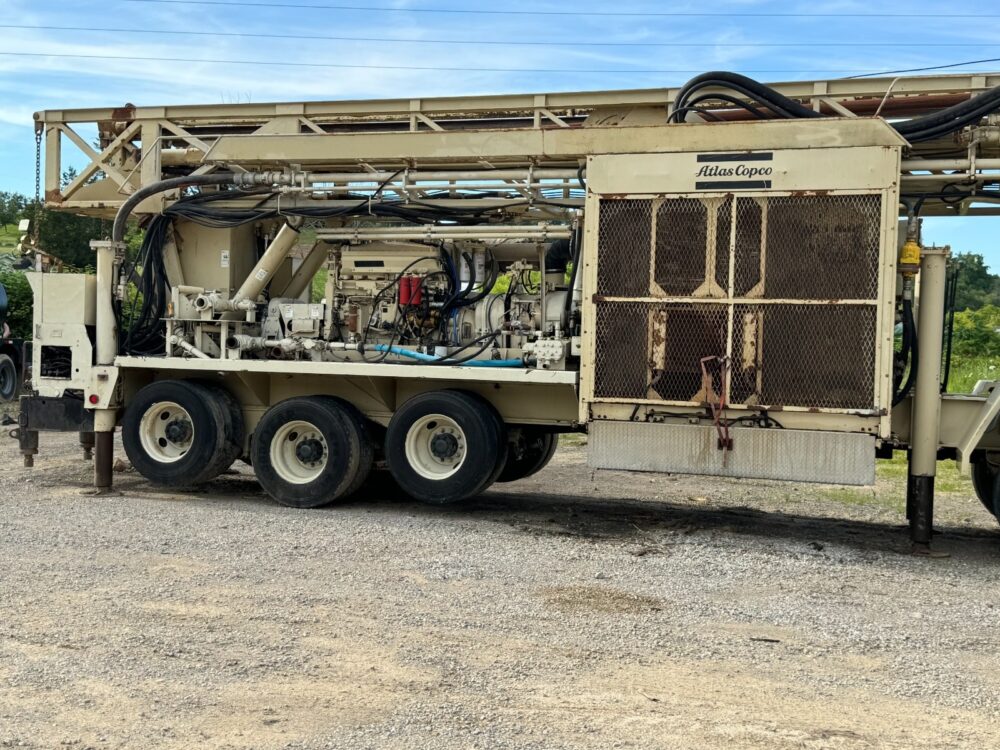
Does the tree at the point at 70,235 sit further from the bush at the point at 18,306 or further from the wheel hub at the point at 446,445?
the wheel hub at the point at 446,445

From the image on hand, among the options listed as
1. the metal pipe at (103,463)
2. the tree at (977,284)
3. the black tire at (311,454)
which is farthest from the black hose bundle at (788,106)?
the tree at (977,284)

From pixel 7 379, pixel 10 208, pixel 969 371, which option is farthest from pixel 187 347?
pixel 10 208

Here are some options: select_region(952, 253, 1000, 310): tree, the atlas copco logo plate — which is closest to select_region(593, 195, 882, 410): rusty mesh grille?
the atlas copco logo plate

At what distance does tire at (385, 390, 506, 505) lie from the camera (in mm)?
10000

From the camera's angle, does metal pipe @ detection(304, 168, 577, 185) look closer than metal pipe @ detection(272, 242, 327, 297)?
Yes

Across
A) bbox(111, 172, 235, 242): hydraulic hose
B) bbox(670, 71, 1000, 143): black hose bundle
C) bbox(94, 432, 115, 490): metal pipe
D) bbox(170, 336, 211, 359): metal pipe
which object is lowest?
bbox(94, 432, 115, 490): metal pipe

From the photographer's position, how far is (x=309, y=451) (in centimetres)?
1069

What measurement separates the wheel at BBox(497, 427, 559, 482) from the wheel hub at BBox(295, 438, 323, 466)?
5.84 ft

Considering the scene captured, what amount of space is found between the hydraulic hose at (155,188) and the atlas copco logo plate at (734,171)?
14.7ft

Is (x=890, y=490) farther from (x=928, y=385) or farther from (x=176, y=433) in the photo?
(x=176, y=433)

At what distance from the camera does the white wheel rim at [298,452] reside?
10688 millimetres

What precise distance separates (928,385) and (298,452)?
5593mm

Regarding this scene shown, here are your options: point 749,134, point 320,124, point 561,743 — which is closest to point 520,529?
point 749,134

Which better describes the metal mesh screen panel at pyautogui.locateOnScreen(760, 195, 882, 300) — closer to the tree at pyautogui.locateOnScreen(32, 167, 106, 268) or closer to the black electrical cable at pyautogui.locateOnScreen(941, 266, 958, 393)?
the black electrical cable at pyautogui.locateOnScreen(941, 266, 958, 393)
